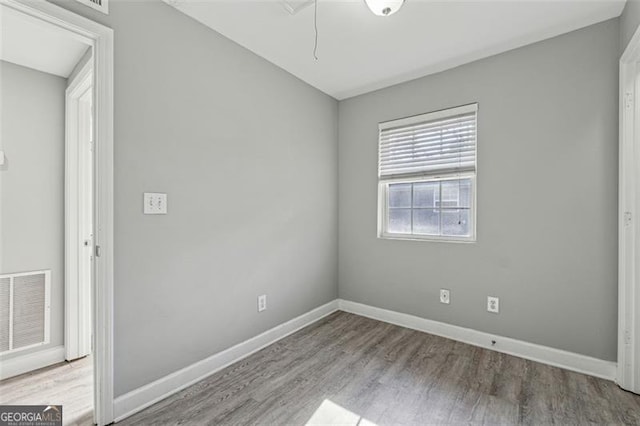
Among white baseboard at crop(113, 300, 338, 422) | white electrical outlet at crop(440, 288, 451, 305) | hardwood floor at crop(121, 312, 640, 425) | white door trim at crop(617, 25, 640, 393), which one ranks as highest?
white door trim at crop(617, 25, 640, 393)

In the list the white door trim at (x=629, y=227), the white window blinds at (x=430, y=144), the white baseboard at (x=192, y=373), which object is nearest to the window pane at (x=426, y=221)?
the white window blinds at (x=430, y=144)

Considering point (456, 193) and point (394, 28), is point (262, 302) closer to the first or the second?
point (456, 193)

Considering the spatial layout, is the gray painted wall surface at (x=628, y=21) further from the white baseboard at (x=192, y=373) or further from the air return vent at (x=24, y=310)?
the air return vent at (x=24, y=310)

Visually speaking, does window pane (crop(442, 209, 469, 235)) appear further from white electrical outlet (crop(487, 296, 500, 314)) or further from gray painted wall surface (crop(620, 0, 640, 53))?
gray painted wall surface (crop(620, 0, 640, 53))

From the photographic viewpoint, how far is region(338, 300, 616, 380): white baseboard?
81.3 inches

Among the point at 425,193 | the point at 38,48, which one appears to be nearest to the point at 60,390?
the point at 38,48

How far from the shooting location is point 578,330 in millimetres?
2131

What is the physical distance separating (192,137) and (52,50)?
1159 mm

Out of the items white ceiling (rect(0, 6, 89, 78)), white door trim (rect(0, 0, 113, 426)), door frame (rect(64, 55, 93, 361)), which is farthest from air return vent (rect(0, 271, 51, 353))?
white ceiling (rect(0, 6, 89, 78))

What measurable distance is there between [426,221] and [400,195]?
0.39 metres

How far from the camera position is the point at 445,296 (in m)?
2.73

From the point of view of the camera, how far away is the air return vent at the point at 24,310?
207cm

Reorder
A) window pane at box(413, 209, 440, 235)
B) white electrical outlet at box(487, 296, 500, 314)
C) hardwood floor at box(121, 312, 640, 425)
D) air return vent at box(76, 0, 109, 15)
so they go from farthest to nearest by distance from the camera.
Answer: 1. window pane at box(413, 209, 440, 235)
2. white electrical outlet at box(487, 296, 500, 314)
3. hardwood floor at box(121, 312, 640, 425)
4. air return vent at box(76, 0, 109, 15)

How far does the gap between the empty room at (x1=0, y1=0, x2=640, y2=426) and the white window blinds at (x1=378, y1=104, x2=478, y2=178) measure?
0.02 metres
